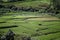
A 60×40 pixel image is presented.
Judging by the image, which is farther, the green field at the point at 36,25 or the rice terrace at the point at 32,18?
the rice terrace at the point at 32,18

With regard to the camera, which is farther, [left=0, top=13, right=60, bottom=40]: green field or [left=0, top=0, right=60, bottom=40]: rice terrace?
[left=0, top=0, right=60, bottom=40]: rice terrace

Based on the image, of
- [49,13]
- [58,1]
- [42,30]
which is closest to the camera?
[42,30]

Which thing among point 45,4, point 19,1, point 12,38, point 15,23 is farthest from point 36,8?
point 12,38

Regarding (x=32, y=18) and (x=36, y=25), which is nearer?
(x=36, y=25)

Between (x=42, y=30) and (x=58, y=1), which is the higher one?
(x=58, y=1)

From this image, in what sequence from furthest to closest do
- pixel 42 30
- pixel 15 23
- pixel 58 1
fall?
pixel 58 1 < pixel 15 23 < pixel 42 30

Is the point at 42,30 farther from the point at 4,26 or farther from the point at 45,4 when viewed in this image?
the point at 45,4

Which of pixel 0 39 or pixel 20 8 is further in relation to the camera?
pixel 20 8
